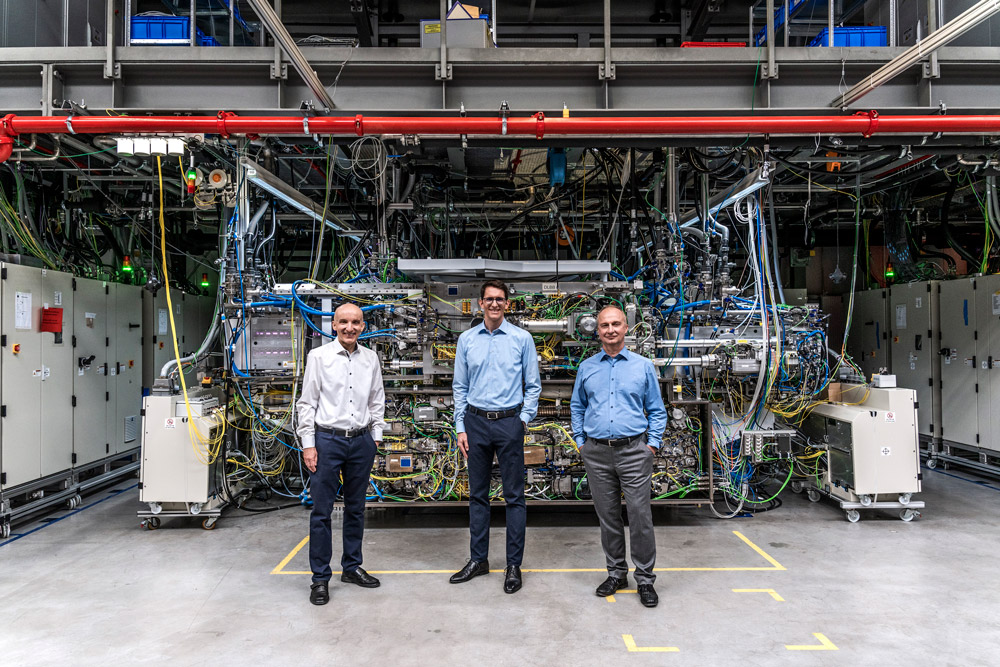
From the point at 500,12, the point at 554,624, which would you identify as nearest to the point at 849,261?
the point at 500,12

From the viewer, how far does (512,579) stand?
3.32 m

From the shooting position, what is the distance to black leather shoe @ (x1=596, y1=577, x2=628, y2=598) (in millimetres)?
3258

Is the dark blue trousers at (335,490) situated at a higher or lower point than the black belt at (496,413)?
lower

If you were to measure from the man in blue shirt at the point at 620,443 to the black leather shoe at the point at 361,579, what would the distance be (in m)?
1.34

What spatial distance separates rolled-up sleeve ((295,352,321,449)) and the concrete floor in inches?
37.0

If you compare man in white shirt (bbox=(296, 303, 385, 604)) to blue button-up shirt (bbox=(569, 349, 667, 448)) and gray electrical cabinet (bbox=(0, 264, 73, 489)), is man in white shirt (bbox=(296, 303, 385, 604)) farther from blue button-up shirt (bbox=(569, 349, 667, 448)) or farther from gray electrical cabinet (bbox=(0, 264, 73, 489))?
gray electrical cabinet (bbox=(0, 264, 73, 489))

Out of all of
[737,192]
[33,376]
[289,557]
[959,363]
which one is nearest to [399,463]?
[289,557]

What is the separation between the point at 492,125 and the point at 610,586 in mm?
2934

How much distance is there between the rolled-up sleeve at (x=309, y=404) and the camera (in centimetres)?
328

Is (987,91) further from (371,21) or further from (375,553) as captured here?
(371,21)

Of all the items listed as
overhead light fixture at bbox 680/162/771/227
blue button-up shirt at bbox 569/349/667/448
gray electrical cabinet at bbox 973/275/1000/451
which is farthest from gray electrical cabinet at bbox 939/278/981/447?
blue button-up shirt at bbox 569/349/667/448

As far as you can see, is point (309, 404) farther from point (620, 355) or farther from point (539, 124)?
point (539, 124)

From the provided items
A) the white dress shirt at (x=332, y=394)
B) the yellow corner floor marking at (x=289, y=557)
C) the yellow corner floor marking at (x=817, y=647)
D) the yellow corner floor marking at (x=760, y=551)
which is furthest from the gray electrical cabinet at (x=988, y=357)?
the yellow corner floor marking at (x=289, y=557)

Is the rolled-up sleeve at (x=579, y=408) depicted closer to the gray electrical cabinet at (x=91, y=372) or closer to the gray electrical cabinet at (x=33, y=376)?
the gray electrical cabinet at (x=33, y=376)
